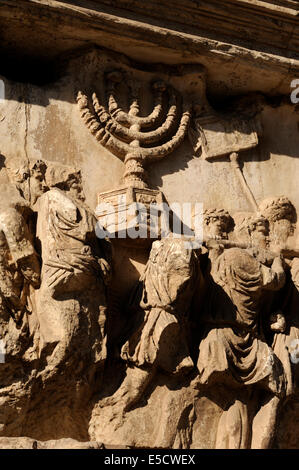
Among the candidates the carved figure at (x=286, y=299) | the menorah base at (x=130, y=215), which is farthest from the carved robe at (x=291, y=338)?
the menorah base at (x=130, y=215)

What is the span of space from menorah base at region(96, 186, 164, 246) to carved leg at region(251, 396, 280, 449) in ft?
4.25

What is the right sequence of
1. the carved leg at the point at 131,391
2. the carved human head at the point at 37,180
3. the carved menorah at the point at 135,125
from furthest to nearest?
the carved menorah at the point at 135,125, the carved human head at the point at 37,180, the carved leg at the point at 131,391

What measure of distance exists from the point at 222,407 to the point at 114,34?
8.51 feet

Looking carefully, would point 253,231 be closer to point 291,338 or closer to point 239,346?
point 291,338

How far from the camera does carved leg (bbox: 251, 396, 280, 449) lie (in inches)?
266

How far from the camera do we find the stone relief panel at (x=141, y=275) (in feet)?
21.1

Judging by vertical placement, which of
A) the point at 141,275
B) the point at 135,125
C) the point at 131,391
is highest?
the point at 135,125

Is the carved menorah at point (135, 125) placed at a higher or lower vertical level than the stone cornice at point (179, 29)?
lower

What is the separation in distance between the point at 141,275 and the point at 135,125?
108 cm

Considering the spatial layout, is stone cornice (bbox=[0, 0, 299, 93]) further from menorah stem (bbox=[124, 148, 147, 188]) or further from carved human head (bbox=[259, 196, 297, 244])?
carved human head (bbox=[259, 196, 297, 244])

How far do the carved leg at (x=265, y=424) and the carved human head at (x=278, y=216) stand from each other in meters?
1.21

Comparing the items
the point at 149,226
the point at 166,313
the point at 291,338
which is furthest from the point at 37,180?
the point at 291,338

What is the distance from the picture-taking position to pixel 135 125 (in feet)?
24.0

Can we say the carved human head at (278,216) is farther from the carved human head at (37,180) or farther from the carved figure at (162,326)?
the carved human head at (37,180)
